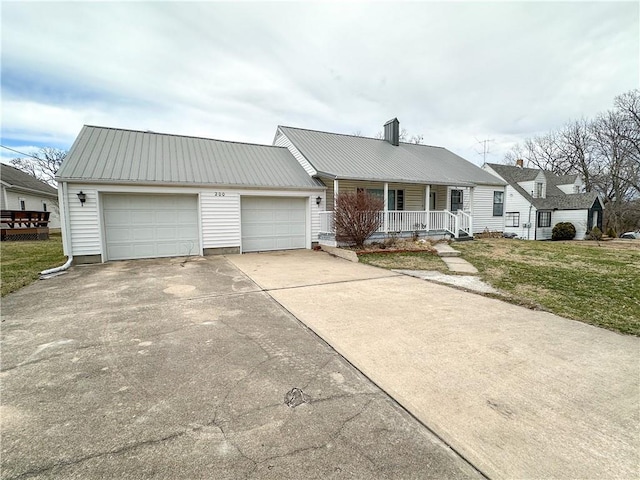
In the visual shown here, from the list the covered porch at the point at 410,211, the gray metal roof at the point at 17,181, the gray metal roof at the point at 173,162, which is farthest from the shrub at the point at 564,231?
the gray metal roof at the point at 17,181

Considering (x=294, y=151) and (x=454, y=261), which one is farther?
(x=294, y=151)

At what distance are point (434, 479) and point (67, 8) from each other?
12.6m

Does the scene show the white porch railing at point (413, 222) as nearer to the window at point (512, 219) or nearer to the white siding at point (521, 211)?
the window at point (512, 219)

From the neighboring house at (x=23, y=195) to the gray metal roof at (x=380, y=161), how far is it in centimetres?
1810

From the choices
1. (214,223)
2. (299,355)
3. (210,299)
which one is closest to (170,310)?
(210,299)

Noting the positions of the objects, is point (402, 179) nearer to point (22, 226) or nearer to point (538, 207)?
point (538, 207)

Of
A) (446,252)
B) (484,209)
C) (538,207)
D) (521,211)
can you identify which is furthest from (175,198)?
(538,207)

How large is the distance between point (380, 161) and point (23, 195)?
24.6 m

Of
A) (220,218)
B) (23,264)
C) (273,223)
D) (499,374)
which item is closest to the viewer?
(499,374)

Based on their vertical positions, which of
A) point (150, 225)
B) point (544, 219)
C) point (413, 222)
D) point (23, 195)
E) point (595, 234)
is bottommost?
point (595, 234)

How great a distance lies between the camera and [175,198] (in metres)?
10.5

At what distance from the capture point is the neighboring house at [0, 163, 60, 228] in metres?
18.9

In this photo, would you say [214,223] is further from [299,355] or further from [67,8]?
[299,355]

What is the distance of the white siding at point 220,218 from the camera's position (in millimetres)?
10656
